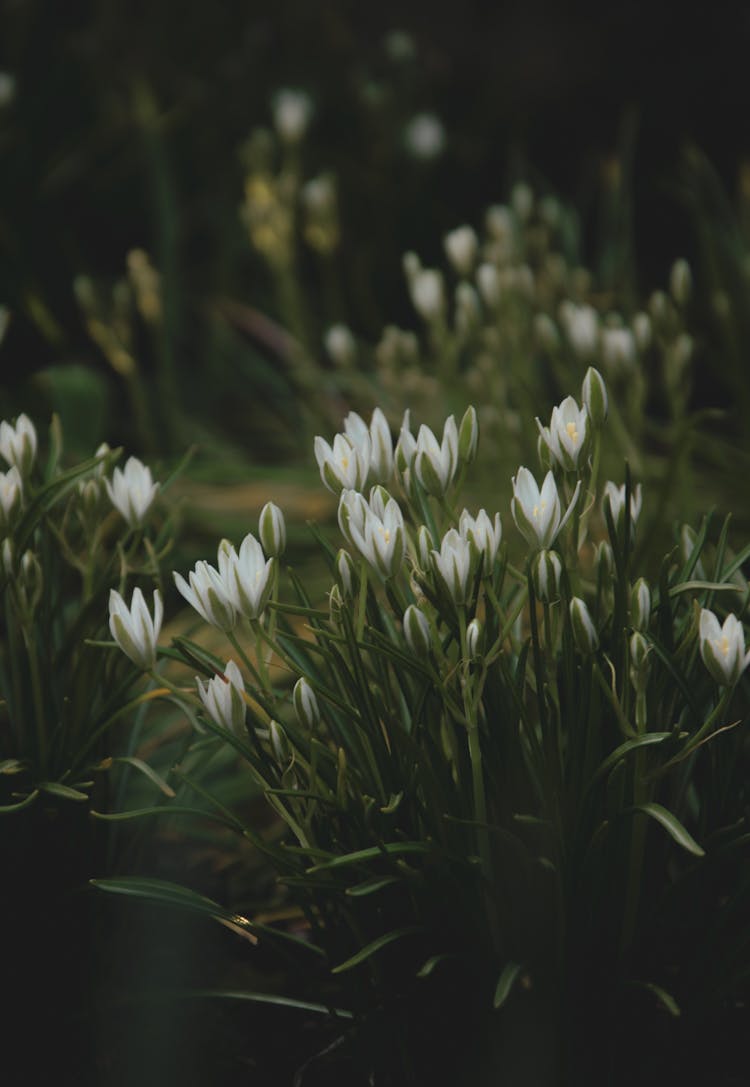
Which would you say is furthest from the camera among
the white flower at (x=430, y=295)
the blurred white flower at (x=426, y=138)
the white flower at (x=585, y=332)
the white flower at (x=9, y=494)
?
the blurred white flower at (x=426, y=138)

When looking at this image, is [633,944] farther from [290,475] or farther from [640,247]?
[640,247]

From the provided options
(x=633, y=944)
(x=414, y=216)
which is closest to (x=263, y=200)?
(x=414, y=216)

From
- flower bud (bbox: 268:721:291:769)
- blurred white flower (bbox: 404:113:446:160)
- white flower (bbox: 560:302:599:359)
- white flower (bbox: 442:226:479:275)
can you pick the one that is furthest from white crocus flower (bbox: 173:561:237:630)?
blurred white flower (bbox: 404:113:446:160)

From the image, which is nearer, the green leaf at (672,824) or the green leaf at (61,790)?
the green leaf at (672,824)

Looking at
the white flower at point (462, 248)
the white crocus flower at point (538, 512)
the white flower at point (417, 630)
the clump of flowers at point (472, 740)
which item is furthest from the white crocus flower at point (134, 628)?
the white flower at point (462, 248)

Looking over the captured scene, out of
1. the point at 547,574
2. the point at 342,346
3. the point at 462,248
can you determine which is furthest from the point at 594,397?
the point at 342,346

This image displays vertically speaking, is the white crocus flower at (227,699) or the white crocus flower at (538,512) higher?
the white crocus flower at (538,512)

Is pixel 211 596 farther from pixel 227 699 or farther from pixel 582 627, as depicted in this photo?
pixel 582 627

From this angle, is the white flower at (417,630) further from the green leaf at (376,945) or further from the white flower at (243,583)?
the green leaf at (376,945)
